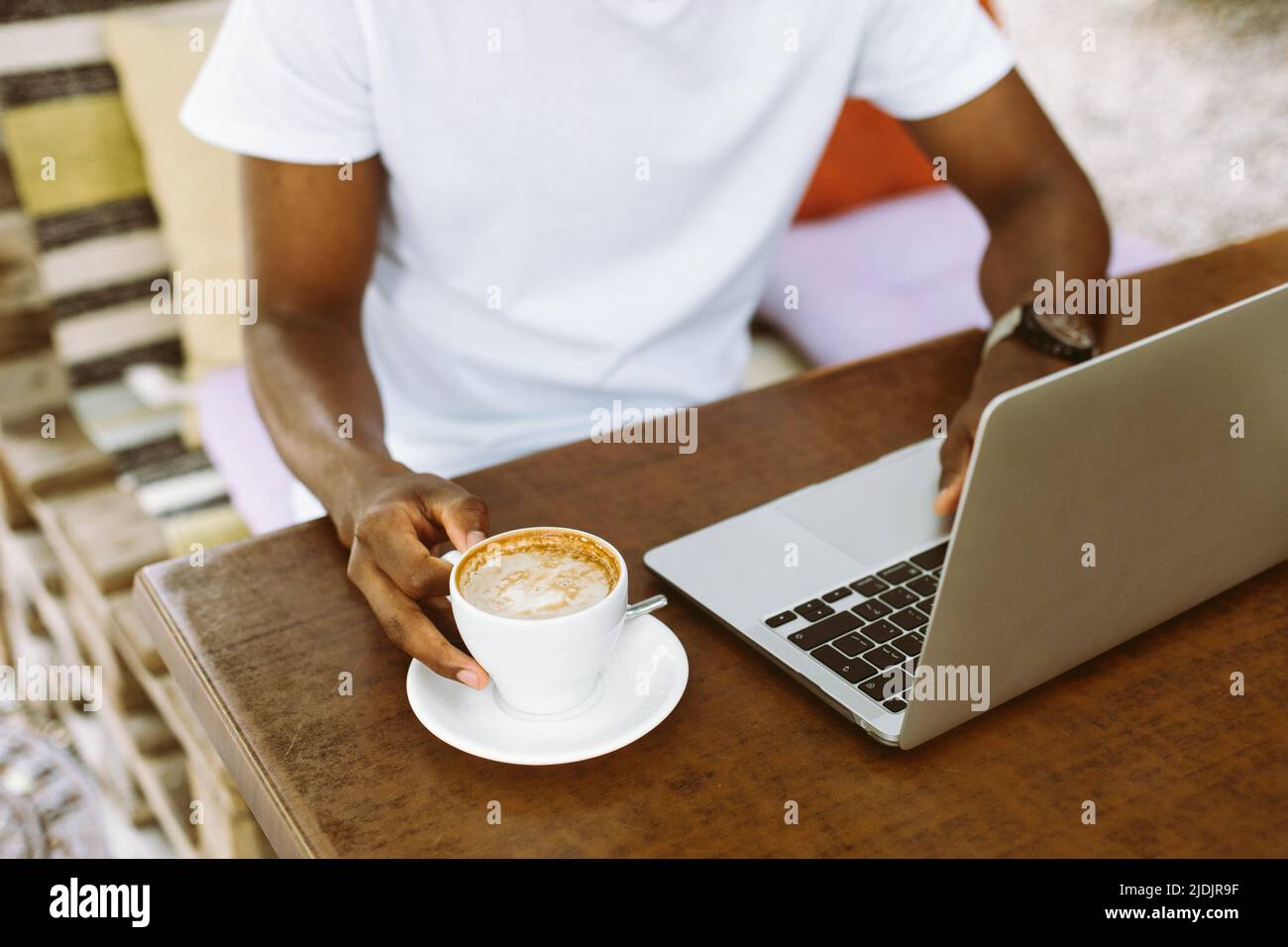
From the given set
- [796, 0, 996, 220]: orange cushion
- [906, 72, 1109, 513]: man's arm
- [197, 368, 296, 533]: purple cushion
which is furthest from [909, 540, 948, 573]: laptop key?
[796, 0, 996, 220]: orange cushion

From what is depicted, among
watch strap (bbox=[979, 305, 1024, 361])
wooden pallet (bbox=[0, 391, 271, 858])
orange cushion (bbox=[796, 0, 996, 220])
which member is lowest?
wooden pallet (bbox=[0, 391, 271, 858])

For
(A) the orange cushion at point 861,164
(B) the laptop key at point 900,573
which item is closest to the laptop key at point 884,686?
(B) the laptop key at point 900,573

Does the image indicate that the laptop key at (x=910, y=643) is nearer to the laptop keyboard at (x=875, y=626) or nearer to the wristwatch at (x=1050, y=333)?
the laptop keyboard at (x=875, y=626)

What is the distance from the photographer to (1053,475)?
1.90 feet

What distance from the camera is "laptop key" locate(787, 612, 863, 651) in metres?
0.73

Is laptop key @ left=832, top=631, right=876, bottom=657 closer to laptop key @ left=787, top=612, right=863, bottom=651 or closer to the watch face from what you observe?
laptop key @ left=787, top=612, right=863, bottom=651

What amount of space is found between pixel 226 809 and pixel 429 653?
663 millimetres

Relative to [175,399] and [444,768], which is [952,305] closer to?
[175,399]

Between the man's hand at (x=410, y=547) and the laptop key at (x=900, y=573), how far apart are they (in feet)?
0.90

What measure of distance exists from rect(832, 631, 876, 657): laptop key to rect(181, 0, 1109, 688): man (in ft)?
0.57

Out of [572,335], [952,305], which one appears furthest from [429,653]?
[952,305]

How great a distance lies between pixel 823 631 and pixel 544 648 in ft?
0.65

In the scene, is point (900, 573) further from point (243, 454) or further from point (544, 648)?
point (243, 454)

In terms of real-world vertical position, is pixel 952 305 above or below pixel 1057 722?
below
